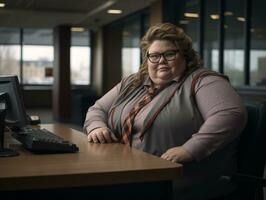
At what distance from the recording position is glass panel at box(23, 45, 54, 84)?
16.8 metres

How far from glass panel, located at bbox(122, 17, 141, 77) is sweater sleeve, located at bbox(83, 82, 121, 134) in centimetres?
914

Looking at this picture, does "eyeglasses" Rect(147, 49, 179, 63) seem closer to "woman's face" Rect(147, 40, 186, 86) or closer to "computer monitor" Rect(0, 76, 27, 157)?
"woman's face" Rect(147, 40, 186, 86)

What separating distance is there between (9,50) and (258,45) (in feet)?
36.1

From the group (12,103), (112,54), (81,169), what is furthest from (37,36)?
(81,169)

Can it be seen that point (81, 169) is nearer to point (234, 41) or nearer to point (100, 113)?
point (100, 113)

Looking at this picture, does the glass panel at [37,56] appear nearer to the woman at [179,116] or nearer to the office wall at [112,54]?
the office wall at [112,54]

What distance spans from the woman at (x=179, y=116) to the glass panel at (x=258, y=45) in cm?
520

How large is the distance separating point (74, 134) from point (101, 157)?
2.46 feet

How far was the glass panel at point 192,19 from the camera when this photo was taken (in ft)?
29.1

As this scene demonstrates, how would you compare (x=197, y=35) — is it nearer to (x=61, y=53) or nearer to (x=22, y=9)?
(x=22, y=9)

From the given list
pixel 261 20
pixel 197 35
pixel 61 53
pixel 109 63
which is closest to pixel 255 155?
pixel 261 20

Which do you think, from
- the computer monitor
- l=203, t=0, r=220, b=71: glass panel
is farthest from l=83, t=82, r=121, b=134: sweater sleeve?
l=203, t=0, r=220, b=71: glass panel

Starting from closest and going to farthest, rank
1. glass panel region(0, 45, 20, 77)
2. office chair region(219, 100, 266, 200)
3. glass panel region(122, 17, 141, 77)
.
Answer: office chair region(219, 100, 266, 200)
glass panel region(122, 17, 141, 77)
glass panel region(0, 45, 20, 77)

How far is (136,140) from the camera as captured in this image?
224cm
